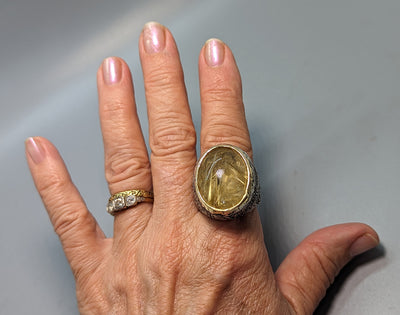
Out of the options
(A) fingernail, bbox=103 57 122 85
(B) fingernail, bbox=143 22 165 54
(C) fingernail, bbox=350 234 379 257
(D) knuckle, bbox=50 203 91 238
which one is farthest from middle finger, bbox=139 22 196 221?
(C) fingernail, bbox=350 234 379 257

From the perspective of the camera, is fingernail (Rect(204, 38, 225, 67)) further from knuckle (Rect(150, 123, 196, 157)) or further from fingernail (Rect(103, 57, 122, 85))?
fingernail (Rect(103, 57, 122, 85))

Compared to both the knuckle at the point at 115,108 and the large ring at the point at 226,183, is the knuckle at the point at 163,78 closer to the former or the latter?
the knuckle at the point at 115,108

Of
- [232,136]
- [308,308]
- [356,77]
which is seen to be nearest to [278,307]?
[308,308]

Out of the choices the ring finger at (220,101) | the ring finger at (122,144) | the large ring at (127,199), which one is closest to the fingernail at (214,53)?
the ring finger at (220,101)

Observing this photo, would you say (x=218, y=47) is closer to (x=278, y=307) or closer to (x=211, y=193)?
(x=211, y=193)

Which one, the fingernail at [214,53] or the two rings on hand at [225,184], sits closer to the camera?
the two rings on hand at [225,184]

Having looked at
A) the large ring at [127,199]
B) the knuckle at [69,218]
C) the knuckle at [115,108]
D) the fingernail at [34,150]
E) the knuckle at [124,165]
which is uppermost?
the knuckle at [115,108]

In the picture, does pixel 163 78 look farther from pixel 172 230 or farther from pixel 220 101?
pixel 172 230
